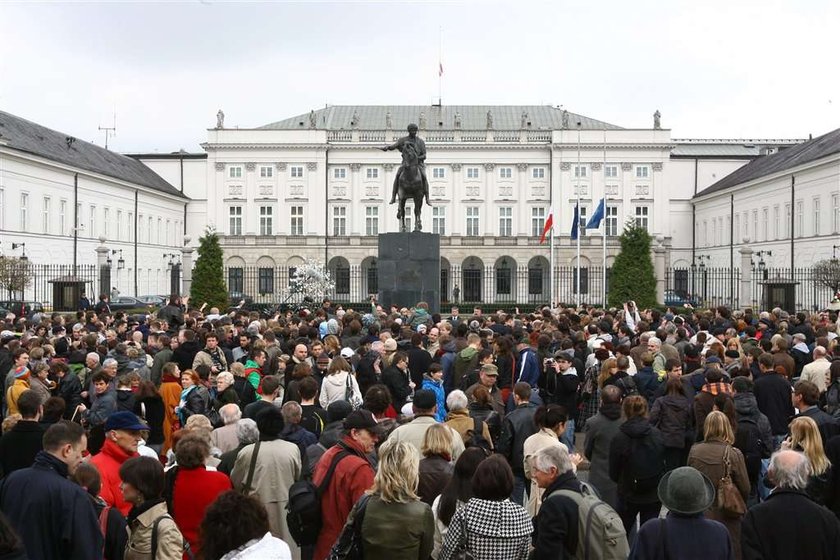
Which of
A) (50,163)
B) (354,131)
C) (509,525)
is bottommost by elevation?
(509,525)

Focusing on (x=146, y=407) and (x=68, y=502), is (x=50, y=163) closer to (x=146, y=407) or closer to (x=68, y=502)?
(x=146, y=407)

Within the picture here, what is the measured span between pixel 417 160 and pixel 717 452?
1959cm

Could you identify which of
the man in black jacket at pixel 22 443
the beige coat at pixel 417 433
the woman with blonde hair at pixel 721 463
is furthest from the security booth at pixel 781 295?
the man in black jacket at pixel 22 443

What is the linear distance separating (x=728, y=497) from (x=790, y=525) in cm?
206

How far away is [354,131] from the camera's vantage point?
77.0m

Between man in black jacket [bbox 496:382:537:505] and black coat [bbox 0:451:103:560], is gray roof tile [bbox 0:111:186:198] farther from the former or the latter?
black coat [bbox 0:451:103:560]

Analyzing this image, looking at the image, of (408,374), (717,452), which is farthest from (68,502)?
(408,374)

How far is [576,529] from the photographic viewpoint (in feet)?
17.8

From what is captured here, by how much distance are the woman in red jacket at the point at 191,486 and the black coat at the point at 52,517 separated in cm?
87

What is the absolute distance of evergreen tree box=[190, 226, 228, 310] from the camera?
39594 mm

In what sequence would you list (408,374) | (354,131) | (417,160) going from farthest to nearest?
1. (354,131)
2. (417,160)
3. (408,374)

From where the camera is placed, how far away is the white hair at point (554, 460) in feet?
18.5

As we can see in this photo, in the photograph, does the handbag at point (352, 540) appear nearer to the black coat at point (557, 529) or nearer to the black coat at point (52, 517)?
the black coat at point (557, 529)

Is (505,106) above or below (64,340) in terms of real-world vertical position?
above
